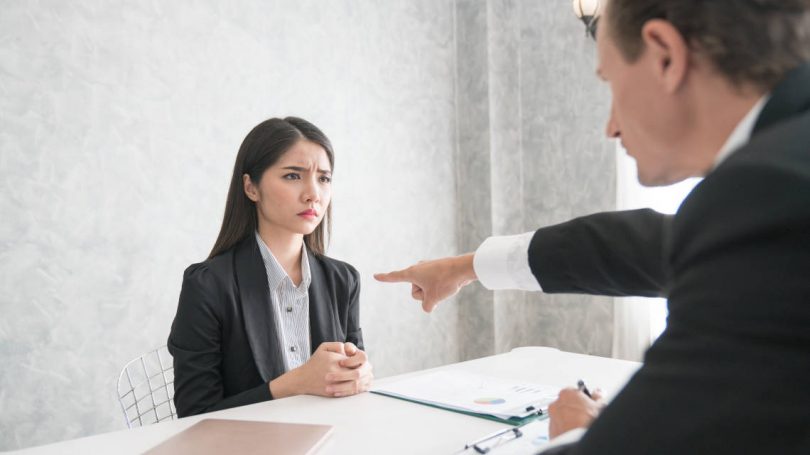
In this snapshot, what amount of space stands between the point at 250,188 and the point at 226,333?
46 centimetres

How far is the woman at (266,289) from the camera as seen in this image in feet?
5.35

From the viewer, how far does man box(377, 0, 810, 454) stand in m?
0.42

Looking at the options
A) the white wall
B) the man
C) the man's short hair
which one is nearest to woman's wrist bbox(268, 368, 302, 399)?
the man

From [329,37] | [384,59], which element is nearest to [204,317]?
[329,37]

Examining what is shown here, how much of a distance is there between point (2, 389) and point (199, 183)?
1.08 meters

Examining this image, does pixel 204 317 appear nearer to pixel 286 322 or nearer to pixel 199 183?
pixel 286 322

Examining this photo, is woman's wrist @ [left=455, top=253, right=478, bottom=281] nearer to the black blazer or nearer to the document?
the document

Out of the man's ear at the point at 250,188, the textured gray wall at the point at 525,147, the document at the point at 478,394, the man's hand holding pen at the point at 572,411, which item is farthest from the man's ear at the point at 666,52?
the textured gray wall at the point at 525,147

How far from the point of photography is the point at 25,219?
7.36 feet

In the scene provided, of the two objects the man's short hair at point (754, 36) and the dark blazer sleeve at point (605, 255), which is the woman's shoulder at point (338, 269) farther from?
the man's short hair at point (754, 36)

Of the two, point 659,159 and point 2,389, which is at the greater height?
point 659,159

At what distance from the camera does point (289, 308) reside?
1.87 m

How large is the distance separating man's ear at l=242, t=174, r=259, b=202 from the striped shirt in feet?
0.39

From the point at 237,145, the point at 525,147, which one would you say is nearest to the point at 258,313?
the point at 237,145
